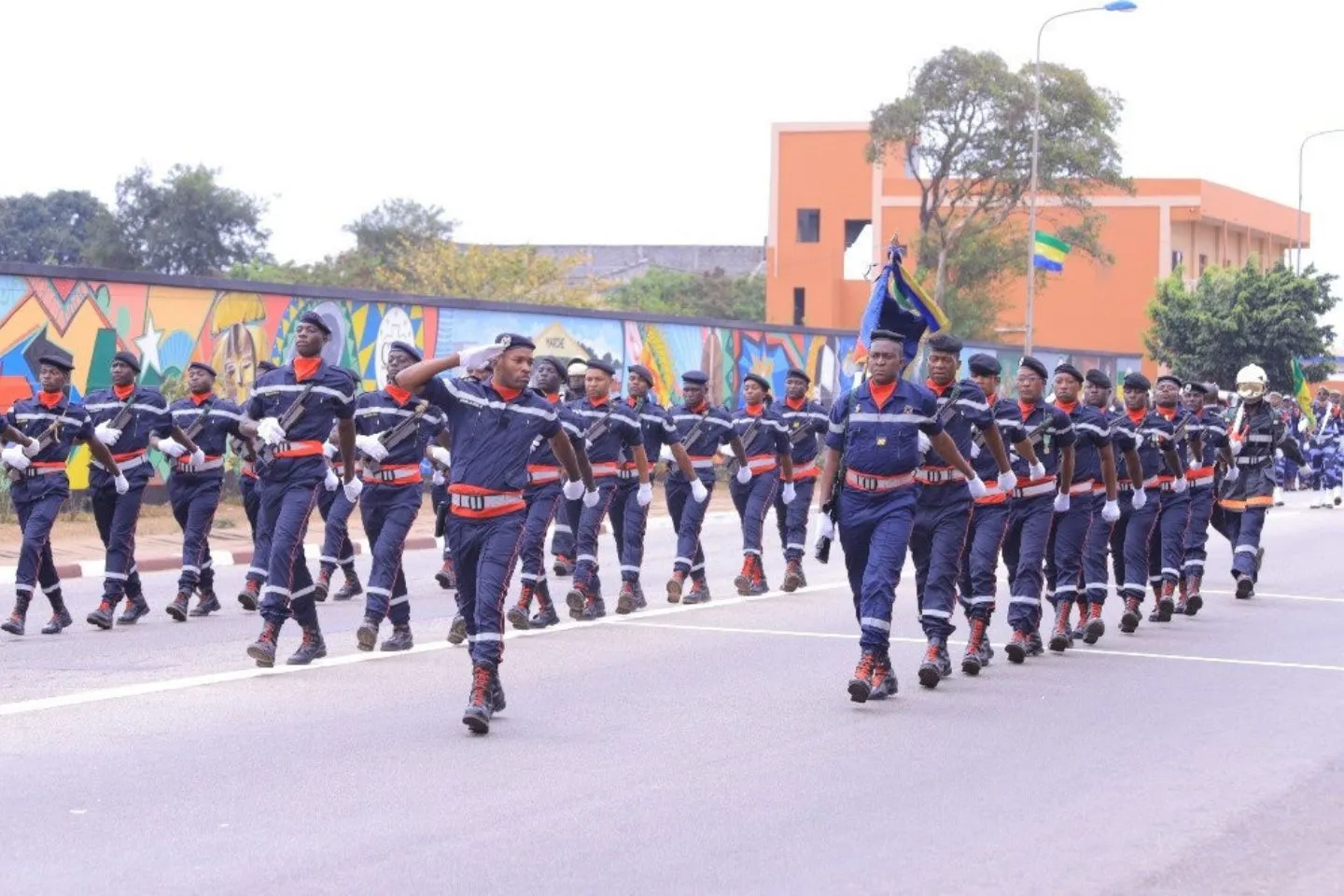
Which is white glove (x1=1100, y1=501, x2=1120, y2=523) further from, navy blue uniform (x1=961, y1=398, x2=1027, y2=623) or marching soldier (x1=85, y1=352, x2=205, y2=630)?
marching soldier (x1=85, y1=352, x2=205, y2=630)

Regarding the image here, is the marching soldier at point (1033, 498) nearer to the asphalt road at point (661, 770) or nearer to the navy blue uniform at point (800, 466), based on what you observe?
the asphalt road at point (661, 770)

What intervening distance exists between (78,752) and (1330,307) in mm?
48262

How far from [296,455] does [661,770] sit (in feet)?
13.3

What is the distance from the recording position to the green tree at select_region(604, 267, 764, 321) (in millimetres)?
80188

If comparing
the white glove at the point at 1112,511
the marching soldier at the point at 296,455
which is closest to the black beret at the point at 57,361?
the marching soldier at the point at 296,455

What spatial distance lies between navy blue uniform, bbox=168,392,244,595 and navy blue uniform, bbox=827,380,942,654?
569 cm

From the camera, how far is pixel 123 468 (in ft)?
48.3

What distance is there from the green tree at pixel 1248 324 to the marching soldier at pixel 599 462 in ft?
128

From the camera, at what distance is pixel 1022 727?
34.6ft

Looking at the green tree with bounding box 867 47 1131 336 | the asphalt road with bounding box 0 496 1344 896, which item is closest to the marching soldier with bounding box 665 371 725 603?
the asphalt road with bounding box 0 496 1344 896

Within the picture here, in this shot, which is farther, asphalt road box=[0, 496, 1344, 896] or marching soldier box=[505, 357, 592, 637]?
marching soldier box=[505, 357, 592, 637]

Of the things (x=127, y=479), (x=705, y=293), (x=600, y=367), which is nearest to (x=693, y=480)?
(x=600, y=367)

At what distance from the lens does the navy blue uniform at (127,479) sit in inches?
565

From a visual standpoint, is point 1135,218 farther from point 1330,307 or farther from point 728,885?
point 728,885
